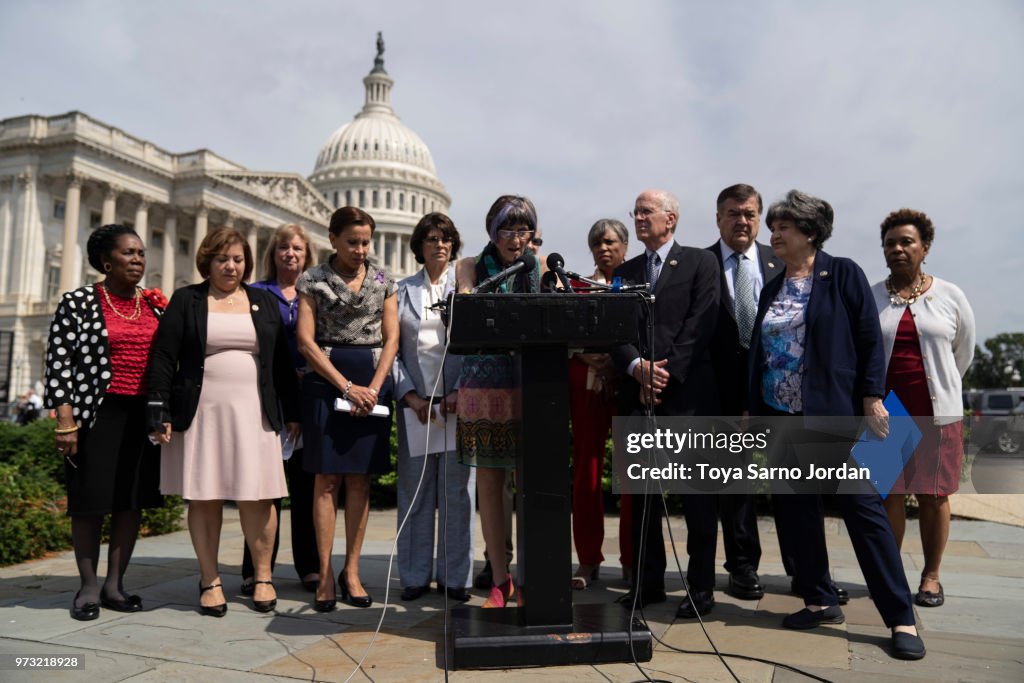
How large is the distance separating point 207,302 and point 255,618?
181cm

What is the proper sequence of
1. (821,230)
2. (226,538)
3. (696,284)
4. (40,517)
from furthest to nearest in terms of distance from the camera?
(226,538)
(40,517)
(696,284)
(821,230)

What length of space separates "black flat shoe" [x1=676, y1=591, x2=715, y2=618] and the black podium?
0.89 meters

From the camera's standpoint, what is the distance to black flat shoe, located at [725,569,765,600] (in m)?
4.82

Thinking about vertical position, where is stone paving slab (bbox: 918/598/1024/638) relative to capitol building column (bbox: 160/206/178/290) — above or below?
below

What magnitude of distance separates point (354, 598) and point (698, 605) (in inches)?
75.8

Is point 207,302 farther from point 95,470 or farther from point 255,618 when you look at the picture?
point 255,618

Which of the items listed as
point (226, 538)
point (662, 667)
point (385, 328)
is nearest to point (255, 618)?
point (385, 328)

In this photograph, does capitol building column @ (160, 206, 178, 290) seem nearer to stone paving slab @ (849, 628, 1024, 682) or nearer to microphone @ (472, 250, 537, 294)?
microphone @ (472, 250, 537, 294)

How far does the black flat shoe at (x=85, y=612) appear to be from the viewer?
429cm

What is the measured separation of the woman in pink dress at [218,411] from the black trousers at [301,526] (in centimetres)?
47

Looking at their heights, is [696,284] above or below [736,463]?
above

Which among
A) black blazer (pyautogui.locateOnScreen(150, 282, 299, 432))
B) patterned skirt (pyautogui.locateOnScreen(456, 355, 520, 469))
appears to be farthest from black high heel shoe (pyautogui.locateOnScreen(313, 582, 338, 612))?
patterned skirt (pyautogui.locateOnScreen(456, 355, 520, 469))

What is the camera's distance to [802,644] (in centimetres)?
379

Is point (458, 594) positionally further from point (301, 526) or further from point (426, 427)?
point (301, 526)
